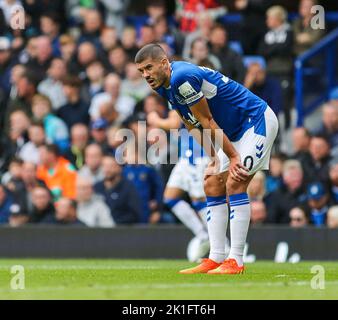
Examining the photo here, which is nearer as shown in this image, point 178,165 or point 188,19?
point 178,165

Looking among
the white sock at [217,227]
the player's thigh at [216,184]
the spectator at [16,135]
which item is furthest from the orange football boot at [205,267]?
the spectator at [16,135]

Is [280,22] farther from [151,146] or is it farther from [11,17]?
[11,17]

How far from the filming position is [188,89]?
10.8 metres

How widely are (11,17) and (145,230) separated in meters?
6.13

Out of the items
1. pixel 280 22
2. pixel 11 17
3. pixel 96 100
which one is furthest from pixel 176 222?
pixel 11 17

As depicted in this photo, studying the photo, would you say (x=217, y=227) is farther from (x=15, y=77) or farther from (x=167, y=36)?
(x=167, y=36)

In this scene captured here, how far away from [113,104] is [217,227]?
753 centimetres

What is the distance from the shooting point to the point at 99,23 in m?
20.6

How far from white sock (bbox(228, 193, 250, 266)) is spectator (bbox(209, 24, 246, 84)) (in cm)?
734

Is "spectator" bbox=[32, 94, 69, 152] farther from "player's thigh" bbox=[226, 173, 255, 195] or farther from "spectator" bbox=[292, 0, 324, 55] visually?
"player's thigh" bbox=[226, 173, 255, 195]

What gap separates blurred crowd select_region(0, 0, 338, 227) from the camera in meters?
17.1

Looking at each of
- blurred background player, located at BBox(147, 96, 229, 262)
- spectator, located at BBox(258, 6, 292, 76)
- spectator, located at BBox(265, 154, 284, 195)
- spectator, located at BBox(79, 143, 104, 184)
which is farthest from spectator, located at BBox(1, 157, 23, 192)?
spectator, located at BBox(258, 6, 292, 76)
